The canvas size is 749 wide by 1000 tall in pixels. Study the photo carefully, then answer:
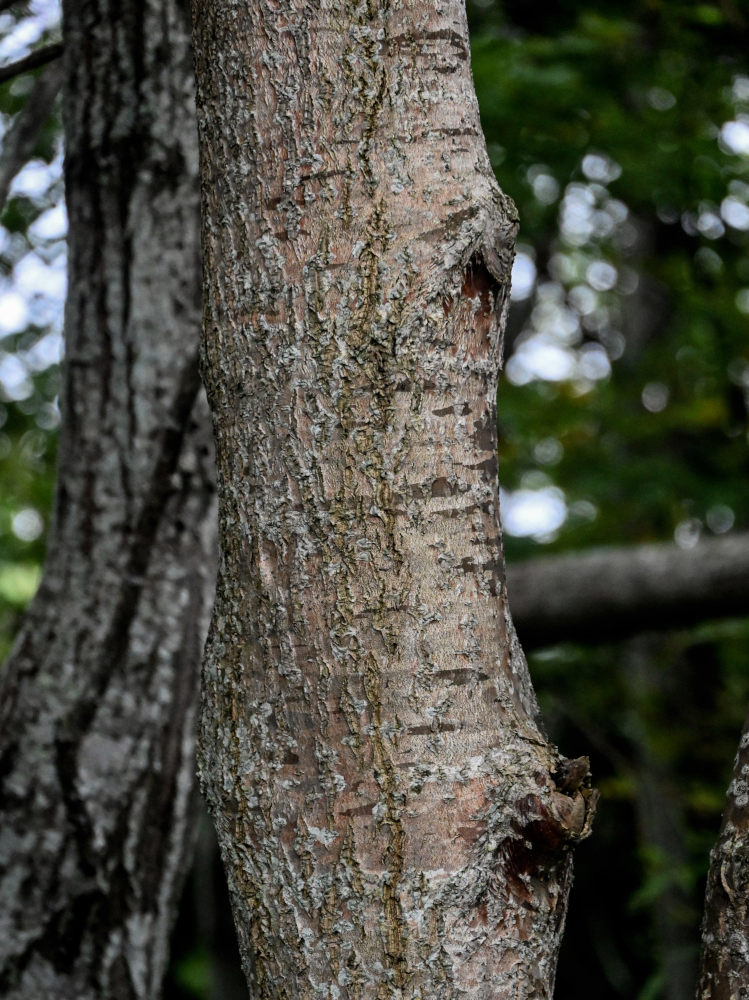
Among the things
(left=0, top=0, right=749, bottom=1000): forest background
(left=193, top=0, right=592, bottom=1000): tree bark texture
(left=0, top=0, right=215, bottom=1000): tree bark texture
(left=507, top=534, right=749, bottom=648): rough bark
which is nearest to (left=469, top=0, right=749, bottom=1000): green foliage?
(left=0, top=0, right=749, bottom=1000): forest background

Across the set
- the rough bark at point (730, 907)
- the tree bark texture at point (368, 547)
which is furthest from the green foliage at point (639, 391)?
the rough bark at point (730, 907)

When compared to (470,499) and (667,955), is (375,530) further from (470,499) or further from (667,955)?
(667,955)

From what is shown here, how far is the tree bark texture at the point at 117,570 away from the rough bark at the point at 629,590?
128 cm

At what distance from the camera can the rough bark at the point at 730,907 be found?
1171 mm

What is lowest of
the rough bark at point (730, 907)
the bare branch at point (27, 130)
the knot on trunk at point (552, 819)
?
the rough bark at point (730, 907)

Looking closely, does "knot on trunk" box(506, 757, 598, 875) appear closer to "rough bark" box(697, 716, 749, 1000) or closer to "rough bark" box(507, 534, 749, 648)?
"rough bark" box(697, 716, 749, 1000)

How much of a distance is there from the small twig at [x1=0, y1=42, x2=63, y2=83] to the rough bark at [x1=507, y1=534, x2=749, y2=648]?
2.05 meters

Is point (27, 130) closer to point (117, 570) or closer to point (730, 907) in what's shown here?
point (117, 570)

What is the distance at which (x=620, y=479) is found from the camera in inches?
182

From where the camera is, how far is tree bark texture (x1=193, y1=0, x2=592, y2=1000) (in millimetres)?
1136

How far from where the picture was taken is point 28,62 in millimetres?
2062

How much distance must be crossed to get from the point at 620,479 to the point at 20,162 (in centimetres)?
313

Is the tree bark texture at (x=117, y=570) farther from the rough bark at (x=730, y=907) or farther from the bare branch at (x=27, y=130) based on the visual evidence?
the rough bark at (x=730, y=907)

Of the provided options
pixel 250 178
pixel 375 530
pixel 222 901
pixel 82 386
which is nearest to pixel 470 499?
pixel 375 530
